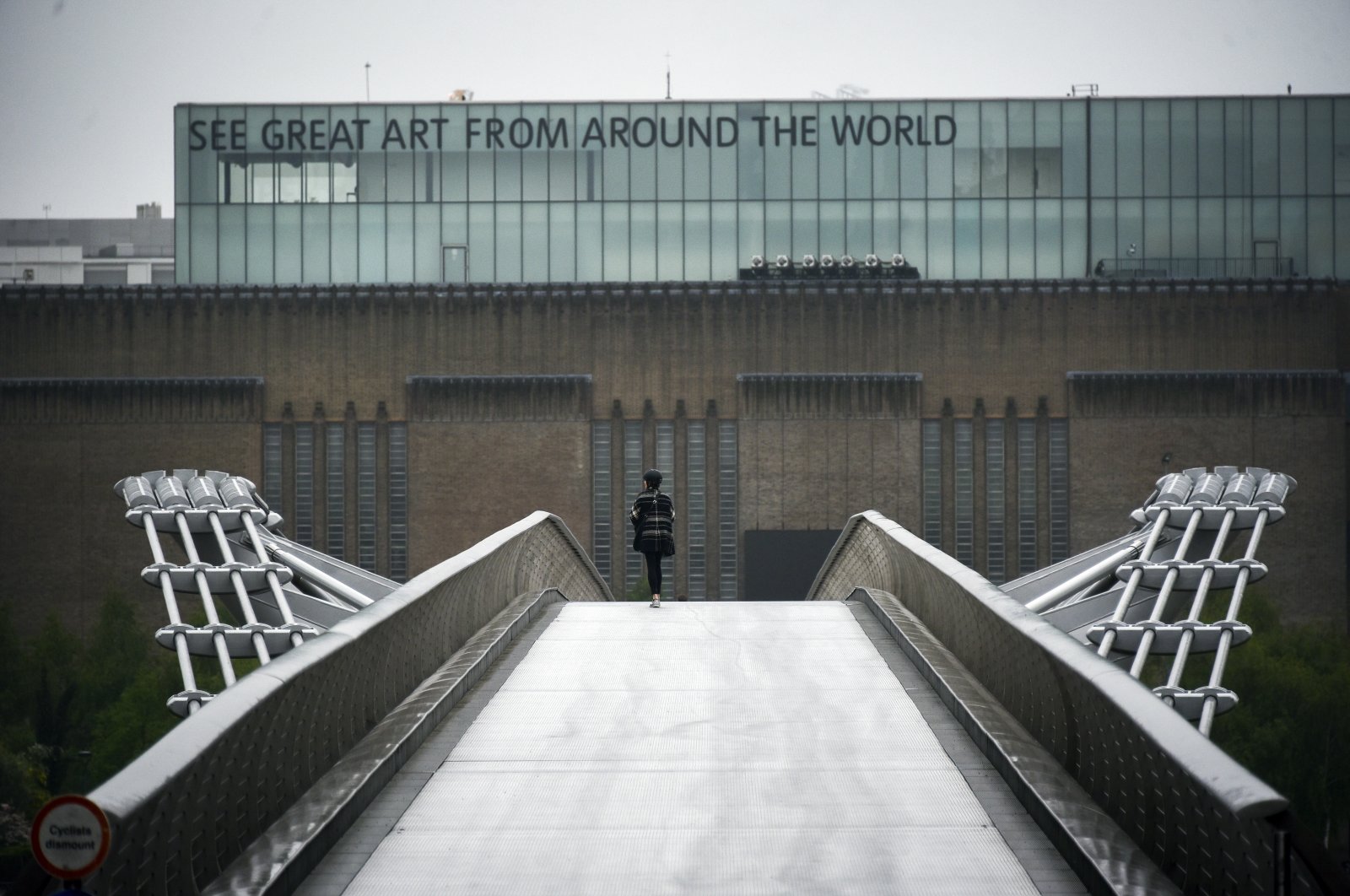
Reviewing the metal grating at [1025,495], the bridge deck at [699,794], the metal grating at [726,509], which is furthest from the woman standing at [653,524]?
the metal grating at [1025,495]

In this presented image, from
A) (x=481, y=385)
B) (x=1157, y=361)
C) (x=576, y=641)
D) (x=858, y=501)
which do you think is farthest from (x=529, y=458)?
(x=576, y=641)

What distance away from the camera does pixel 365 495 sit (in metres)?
47.7

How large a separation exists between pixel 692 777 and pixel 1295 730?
30746 millimetres

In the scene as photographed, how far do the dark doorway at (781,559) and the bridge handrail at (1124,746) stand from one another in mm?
36414

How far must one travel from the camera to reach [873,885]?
20.9 feet

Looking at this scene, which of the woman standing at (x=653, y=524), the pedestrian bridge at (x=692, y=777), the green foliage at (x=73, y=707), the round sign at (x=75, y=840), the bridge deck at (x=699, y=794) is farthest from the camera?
the green foliage at (x=73, y=707)

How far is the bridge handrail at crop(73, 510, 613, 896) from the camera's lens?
Answer: 16.9 ft

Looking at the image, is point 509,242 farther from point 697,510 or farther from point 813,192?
point 697,510

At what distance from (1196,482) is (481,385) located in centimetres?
3018

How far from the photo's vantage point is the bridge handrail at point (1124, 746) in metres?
5.07

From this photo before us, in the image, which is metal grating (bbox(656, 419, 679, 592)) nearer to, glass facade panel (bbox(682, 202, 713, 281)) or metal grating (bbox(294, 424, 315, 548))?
glass facade panel (bbox(682, 202, 713, 281))

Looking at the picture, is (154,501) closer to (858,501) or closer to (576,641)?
(576,641)

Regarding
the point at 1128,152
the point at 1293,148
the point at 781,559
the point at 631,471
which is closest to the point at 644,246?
the point at 631,471

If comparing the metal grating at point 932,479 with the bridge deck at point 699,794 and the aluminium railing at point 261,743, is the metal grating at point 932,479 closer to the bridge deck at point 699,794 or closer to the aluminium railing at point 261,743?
the bridge deck at point 699,794
